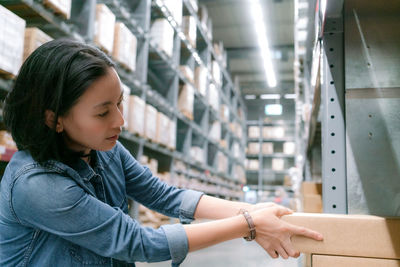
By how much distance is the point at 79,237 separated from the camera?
1.12 meters

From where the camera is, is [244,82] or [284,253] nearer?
[284,253]

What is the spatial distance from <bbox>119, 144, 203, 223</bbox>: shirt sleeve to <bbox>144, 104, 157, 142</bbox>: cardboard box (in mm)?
3310

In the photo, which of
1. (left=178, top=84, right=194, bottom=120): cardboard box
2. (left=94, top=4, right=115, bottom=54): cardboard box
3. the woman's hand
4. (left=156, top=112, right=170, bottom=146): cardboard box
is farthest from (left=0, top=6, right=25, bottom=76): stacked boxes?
(left=178, top=84, right=194, bottom=120): cardboard box

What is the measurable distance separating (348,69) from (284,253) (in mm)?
691

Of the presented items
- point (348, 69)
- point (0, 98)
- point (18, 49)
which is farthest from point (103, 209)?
point (0, 98)

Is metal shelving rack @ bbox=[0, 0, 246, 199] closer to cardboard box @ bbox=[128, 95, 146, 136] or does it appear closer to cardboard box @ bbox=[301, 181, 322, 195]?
cardboard box @ bbox=[128, 95, 146, 136]

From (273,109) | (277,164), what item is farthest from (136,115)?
(273,109)

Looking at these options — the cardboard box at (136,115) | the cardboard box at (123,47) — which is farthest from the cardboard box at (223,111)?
the cardboard box at (123,47)

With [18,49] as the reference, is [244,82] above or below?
above

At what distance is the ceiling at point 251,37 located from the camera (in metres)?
10.1

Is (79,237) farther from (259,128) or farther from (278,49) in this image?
(259,128)

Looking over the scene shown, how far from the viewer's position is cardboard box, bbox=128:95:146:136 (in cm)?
455

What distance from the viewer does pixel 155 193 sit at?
169 cm

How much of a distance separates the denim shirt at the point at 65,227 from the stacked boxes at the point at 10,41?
60.9 inches
